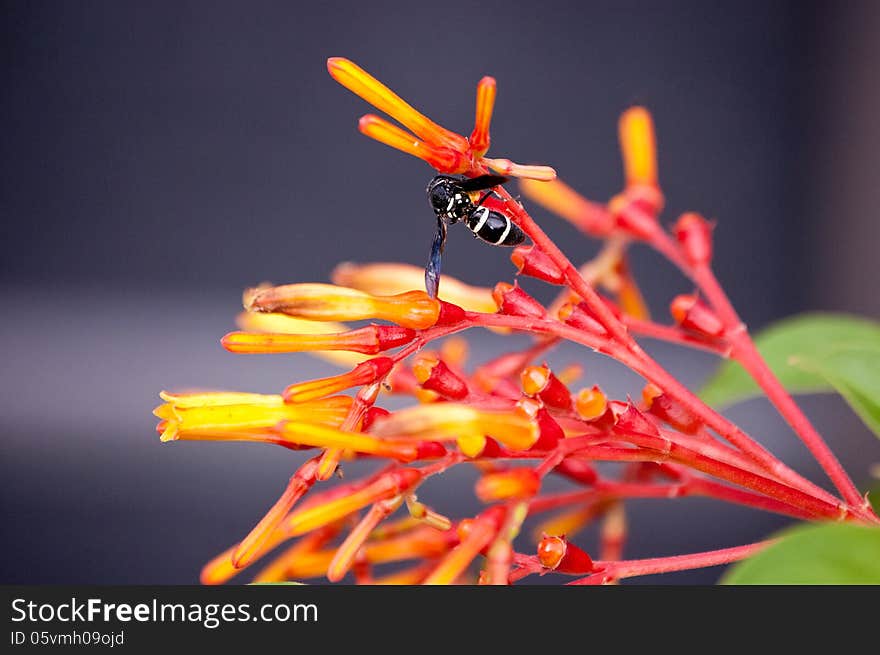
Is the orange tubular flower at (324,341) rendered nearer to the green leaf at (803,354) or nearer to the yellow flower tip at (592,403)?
the yellow flower tip at (592,403)

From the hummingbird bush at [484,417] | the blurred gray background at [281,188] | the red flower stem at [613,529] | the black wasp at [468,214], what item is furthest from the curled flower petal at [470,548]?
the blurred gray background at [281,188]

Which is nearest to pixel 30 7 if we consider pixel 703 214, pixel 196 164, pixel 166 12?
pixel 166 12

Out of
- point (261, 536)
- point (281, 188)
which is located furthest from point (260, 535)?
point (281, 188)

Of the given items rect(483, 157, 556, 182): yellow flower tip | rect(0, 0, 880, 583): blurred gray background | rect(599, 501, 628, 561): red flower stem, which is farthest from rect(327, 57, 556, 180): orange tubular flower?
rect(0, 0, 880, 583): blurred gray background

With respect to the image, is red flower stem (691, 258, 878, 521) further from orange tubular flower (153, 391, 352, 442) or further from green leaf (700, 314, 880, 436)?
orange tubular flower (153, 391, 352, 442)

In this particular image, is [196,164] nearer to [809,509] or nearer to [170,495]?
[170,495]
